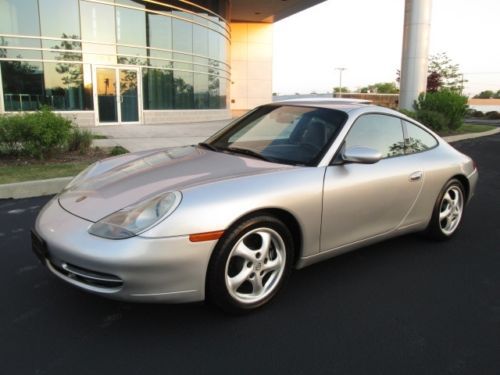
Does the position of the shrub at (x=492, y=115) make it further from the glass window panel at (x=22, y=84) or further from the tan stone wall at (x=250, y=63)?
the glass window panel at (x=22, y=84)

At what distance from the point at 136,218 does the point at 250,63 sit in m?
34.6

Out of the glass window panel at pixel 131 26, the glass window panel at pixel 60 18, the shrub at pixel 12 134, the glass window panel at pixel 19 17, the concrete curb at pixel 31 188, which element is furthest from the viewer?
the glass window panel at pixel 131 26

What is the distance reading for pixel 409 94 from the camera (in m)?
22.2

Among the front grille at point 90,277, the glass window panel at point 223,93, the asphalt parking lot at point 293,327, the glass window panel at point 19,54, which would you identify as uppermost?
the glass window panel at point 19,54

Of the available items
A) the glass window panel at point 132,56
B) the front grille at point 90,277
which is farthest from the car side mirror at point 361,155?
the glass window panel at point 132,56

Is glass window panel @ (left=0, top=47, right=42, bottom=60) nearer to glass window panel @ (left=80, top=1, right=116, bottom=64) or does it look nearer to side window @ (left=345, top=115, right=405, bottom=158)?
glass window panel @ (left=80, top=1, right=116, bottom=64)

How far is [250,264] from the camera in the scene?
2986 millimetres

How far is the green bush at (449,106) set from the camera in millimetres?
17375

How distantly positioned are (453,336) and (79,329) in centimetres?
233

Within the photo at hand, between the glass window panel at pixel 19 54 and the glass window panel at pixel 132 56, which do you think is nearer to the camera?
the glass window panel at pixel 19 54

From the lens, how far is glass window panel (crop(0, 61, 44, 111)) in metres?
16.5

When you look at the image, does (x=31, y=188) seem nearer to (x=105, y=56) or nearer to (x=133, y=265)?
(x=133, y=265)

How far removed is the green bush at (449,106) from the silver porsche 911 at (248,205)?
14349 millimetres

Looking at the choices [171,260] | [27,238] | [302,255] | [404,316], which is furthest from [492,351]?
[27,238]
